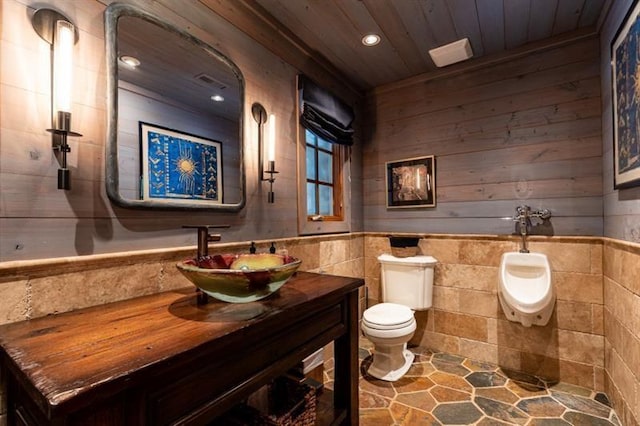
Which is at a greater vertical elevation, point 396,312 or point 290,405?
point 396,312

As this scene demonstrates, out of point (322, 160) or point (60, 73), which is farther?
point (322, 160)

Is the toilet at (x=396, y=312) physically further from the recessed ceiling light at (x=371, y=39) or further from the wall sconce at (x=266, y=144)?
the recessed ceiling light at (x=371, y=39)

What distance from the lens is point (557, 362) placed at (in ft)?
6.90

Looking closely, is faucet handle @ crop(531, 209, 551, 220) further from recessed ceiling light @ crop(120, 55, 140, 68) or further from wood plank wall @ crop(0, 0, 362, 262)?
recessed ceiling light @ crop(120, 55, 140, 68)

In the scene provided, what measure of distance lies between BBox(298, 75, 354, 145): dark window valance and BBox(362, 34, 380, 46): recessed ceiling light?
0.44 m

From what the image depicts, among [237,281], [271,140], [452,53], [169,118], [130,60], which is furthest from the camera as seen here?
[452,53]

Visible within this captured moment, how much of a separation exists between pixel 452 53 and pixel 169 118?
6.66 ft

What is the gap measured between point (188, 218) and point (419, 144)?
2022mm

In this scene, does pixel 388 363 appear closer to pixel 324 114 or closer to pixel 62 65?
pixel 324 114

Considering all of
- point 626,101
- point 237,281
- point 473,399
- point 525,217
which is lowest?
point 473,399

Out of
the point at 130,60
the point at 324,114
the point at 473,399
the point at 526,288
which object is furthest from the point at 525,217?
the point at 130,60

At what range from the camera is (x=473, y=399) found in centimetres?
189

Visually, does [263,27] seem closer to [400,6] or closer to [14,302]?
[400,6]

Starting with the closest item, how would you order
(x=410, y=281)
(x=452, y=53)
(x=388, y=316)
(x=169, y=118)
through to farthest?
(x=169, y=118) → (x=388, y=316) → (x=452, y=53) → (x=410, y=281)
